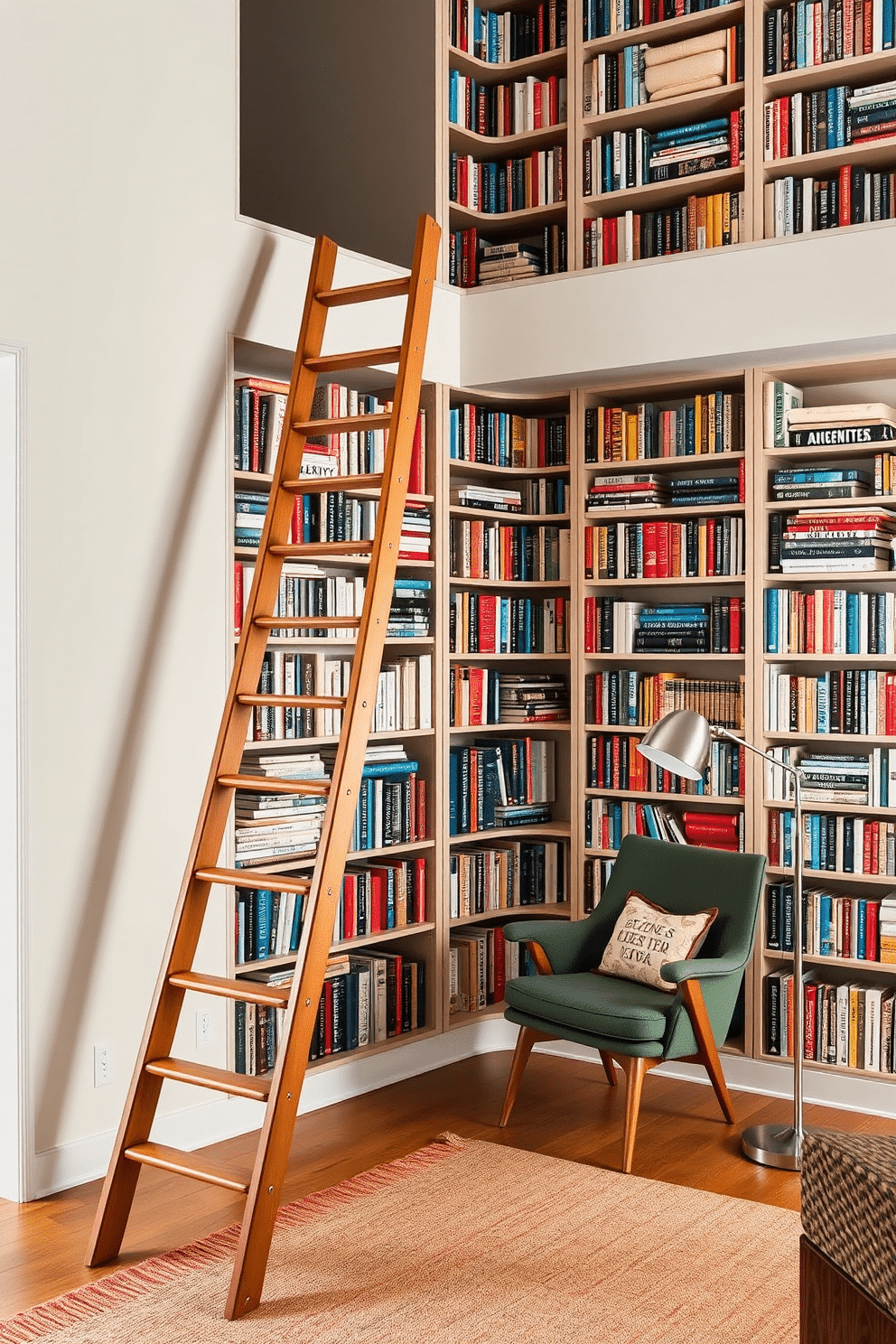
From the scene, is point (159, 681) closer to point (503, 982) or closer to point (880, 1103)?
point (503, 982)

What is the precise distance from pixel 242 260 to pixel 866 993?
308cm

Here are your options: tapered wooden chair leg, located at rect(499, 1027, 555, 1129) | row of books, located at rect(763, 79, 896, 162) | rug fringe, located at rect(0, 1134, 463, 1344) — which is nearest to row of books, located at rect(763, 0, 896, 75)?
row of books, located at rect(763, 79, 896, 162)

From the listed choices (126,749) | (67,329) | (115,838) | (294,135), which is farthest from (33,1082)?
(294,135)

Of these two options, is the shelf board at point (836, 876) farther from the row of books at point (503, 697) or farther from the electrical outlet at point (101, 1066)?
the electrical outlet at point (101, 1066)

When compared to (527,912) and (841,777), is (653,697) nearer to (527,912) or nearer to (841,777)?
(841,777)

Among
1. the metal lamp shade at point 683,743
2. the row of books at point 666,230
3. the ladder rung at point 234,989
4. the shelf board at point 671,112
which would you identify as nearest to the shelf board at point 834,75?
the shelf board at point 671,112

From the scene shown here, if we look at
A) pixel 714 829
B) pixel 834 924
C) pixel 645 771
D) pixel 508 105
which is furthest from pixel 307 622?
pixel 508 105

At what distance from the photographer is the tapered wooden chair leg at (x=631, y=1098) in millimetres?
3754

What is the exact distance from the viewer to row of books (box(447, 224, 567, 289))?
5098 millimetres

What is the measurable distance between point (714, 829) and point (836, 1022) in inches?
29.8

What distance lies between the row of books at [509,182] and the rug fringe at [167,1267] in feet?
11.0

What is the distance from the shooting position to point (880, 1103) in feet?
14.1

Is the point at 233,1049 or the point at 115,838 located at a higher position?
the point at 115,838

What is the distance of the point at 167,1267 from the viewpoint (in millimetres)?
3131
